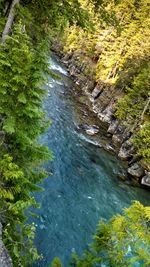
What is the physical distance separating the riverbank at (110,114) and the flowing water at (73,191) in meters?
1.46

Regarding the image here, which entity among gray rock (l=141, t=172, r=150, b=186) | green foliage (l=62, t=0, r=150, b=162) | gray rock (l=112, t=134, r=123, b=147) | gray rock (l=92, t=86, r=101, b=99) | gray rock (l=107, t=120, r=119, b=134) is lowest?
gray rock (l=141, t=172, r=150, b=186)

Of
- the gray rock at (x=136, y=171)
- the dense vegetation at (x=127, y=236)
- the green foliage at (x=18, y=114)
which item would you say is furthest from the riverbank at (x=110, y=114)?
the green foliage at (x=18, y=114)

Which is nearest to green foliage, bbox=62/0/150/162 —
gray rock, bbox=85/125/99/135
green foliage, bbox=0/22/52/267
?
gray rock, bbox=85/125/99/135

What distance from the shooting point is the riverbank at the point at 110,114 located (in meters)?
26.4

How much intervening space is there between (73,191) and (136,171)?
30.5 feet

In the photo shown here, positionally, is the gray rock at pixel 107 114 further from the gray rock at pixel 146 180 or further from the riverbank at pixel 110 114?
the gray rock at pixel 146 180

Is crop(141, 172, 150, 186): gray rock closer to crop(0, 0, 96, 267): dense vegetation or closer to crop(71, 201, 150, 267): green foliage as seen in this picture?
crop(71, 201, 150, 267): green foliage

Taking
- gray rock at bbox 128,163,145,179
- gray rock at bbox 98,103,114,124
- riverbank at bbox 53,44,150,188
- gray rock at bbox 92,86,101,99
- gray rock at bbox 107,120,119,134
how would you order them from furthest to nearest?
gray rock at bbox 92,86,101,99 < gray rock at bbox 98,103,114,124 < gray rock at bbox 107,120,119,134 < riverbank at bbox 53,44,150,188 < gray rock at bbox 128,163,145,179

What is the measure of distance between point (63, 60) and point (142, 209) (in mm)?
53221

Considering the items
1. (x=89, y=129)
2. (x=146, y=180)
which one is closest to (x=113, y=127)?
(x=89, y=129)

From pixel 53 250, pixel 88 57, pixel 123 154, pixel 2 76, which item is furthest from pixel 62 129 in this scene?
pixel 88 57

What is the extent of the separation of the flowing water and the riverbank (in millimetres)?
1461

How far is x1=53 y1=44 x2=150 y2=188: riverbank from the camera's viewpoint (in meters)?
26.4

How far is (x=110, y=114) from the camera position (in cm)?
3734
